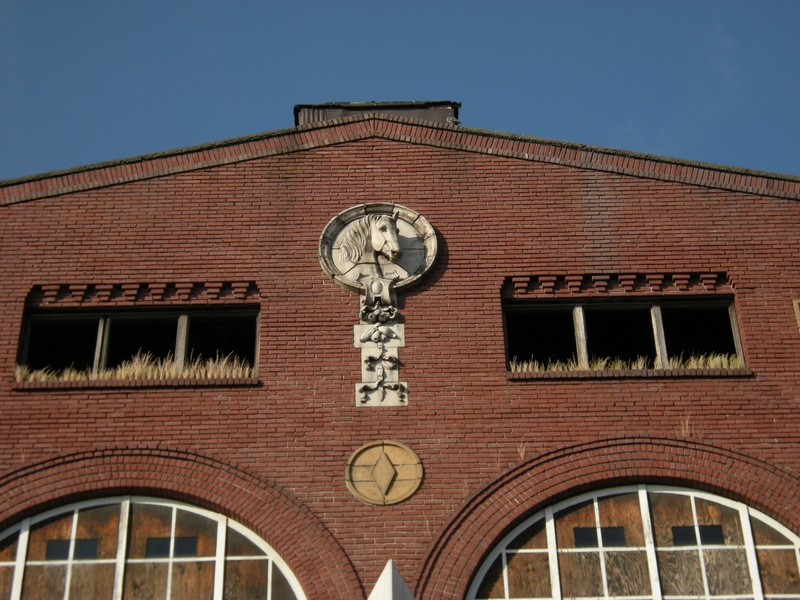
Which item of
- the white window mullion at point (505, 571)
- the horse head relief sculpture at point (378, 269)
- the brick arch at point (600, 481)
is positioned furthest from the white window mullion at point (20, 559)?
the white window mullion at point (505, 571)

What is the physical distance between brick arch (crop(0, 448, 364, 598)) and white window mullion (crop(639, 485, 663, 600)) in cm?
341

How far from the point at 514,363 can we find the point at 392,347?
1584 millimetres

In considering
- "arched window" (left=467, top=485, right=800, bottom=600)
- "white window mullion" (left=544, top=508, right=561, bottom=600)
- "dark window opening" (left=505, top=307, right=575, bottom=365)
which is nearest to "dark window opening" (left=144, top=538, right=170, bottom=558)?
"arched window" (left=467, top=485, right=800, bottom=600)

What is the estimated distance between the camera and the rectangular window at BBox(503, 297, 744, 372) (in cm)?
1543

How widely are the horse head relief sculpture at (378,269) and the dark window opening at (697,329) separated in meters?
3.47

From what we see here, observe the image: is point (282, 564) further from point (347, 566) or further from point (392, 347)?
point (392, 347)

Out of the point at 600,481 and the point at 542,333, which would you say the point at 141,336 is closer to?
the point at 542,333

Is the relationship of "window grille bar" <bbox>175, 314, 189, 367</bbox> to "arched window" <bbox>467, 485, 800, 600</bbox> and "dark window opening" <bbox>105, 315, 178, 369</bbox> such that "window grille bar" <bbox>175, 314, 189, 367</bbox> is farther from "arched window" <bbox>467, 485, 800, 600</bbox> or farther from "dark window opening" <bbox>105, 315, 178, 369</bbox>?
"arched window" <bbox>467, 485, 800, 600</bbox>

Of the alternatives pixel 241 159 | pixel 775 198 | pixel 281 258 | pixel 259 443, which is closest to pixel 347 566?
pixel 259 443

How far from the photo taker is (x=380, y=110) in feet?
71.7

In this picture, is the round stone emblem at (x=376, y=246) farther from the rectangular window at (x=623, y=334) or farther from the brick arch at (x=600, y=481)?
the brick arch at (x=600, y=481)

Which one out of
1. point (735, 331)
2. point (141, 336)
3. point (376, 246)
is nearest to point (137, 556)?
point (141, 336)

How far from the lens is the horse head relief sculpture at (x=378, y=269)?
49.4 ft

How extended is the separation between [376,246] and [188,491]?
4.10 meters
